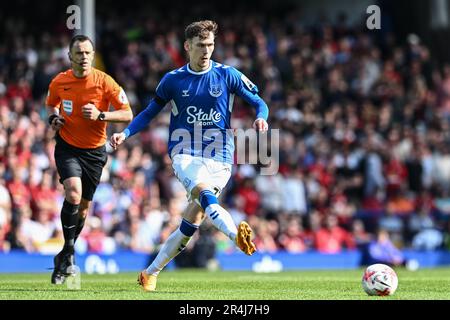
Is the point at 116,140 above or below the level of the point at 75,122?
below

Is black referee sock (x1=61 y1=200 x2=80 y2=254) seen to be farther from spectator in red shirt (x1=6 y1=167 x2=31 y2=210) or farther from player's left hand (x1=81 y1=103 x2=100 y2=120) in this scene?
spectator in red shirt (x1=6 y1=167 x2=31 y2=210)

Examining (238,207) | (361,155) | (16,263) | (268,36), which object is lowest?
(16,263)

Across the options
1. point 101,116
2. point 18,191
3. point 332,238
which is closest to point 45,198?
point 18,191

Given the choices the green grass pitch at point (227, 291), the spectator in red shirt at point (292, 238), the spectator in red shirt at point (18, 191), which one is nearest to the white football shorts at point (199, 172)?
the green grass pitch at point (227, 291)

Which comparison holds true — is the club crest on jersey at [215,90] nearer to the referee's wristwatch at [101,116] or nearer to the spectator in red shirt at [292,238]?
the referee's wristwatch at [101,116]

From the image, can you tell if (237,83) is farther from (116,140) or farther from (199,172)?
(116,140)

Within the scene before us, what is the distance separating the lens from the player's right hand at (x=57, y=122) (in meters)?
11.5

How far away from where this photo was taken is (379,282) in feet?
33.0

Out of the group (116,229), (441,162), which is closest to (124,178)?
(116,229)

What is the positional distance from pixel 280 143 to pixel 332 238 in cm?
250

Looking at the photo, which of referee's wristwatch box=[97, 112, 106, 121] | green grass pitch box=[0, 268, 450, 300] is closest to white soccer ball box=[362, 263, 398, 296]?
green grass pitch box=[0, 268, 450, 300]
